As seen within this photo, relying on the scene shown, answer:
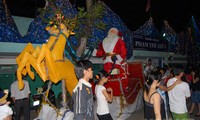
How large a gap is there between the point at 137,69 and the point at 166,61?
922cm

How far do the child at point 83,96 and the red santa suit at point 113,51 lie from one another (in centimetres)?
326

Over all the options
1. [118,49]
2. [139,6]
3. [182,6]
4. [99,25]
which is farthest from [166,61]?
[99,25]

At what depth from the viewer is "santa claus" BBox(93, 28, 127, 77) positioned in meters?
6.44

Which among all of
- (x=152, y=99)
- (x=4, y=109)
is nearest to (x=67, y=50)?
(x=4, y=109)

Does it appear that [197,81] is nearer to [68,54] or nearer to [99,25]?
[99,25]

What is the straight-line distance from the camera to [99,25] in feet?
16.5

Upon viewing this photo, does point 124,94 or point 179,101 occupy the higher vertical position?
point 179,101

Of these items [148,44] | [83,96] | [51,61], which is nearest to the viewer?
[83,96]

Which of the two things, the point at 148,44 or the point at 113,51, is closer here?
the point at 113,51

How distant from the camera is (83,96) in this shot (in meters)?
3.01

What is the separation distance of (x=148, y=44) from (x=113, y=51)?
25.7 feet

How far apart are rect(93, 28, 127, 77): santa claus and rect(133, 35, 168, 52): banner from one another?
584 cm

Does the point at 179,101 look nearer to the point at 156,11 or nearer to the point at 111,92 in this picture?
the point at 111,92

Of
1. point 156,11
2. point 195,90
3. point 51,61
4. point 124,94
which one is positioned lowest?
point 195,90
